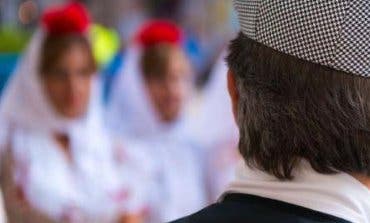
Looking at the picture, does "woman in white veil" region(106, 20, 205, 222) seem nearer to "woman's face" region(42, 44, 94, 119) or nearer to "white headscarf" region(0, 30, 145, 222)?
"white headscarf" region(0, 30, 145, 222)

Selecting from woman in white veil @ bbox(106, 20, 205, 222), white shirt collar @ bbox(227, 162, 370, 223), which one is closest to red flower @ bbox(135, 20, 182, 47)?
woman in white veil @ bbox(106, 20, 205, 222)

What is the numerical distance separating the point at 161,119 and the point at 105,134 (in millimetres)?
269

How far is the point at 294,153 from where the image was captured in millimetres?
1008

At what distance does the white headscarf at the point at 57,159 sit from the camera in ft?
8.68

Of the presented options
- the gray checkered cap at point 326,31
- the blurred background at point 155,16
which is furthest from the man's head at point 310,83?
the blurred background at point 155,16

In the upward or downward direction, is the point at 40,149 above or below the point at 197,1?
above

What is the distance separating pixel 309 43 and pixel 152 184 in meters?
1.97

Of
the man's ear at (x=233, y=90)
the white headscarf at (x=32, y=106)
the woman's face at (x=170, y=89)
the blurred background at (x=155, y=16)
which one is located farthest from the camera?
the blurred background at (x=155, y=16)

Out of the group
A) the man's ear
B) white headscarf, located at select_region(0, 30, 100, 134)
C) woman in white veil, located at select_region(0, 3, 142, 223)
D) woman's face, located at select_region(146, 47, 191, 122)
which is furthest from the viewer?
woman's face, located at select_region(146, 47, 191, 122)

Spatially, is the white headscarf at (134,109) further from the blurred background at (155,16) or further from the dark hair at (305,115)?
the blurred background at (155,16)

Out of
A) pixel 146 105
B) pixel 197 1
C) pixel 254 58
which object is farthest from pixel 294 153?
pixel 197 1

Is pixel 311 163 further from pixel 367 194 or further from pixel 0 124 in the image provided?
pixel 0 124

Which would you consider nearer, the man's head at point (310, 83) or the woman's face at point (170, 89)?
the man's head at point (310, 83)

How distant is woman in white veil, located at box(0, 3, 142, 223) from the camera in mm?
2633
